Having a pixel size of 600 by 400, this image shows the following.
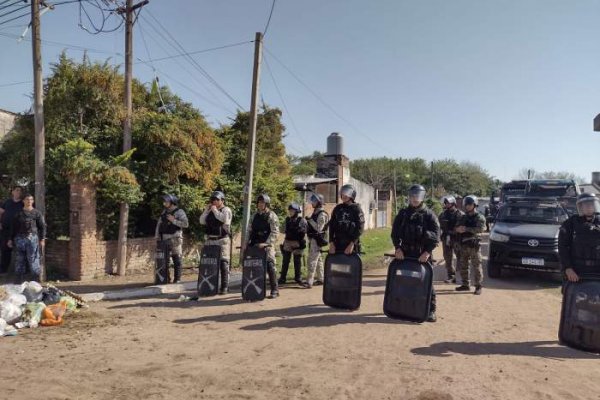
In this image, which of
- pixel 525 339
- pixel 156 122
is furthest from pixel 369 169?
pixel 525 339

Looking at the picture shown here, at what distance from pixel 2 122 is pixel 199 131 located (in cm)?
1160

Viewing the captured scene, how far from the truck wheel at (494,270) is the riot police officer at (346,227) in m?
4.97

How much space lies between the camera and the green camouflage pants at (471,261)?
926 cm

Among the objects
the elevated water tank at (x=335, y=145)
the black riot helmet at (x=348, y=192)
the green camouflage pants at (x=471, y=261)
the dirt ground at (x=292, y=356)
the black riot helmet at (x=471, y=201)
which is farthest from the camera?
the elevated water tank at (x=335, y=145)

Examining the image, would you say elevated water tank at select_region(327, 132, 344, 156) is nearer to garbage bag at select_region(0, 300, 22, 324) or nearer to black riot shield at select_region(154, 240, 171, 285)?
black riot shield at select_region(154, 240, 171, 285)

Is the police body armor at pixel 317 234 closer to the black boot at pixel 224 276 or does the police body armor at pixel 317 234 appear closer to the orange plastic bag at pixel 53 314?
the black boot at pixel 224 276

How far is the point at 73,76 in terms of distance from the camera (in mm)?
10766

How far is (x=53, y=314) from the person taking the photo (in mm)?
6777

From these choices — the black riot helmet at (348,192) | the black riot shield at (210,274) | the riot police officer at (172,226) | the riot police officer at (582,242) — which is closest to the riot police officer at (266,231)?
the black riot shield at (210,274)

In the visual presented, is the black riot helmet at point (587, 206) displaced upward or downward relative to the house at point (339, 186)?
downward

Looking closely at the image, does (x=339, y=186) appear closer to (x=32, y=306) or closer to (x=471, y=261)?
(x=471, y=261)

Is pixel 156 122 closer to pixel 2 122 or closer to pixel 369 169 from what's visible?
pixel 2 122

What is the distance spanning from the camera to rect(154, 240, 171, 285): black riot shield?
9523mm

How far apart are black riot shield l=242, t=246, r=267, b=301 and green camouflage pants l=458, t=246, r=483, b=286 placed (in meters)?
4.08
